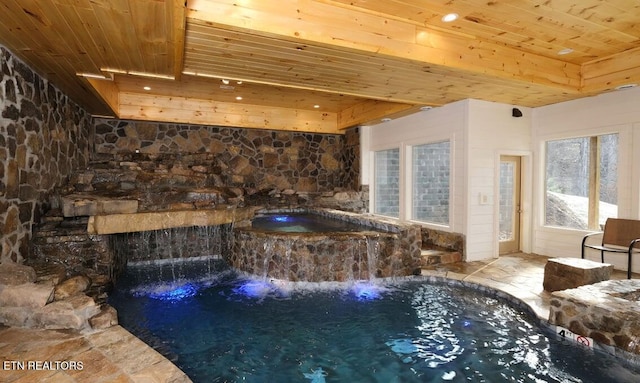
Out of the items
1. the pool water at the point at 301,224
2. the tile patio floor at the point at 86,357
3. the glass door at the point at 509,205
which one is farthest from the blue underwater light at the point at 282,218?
the tile patio floor at the point at 86,357

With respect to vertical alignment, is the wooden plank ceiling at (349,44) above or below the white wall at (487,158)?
above

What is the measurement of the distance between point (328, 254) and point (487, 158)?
320cm

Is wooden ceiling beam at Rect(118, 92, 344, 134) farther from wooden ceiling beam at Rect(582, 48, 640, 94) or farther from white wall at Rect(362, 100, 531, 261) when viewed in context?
wooden ceiling beam at Rect(582, 48, 640, 94)

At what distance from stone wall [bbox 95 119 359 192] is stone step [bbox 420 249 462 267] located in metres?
3.19

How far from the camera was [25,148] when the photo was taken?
11.7 feet

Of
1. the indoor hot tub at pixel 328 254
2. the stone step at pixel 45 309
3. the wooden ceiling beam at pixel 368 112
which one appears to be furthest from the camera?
the wooden ceiling beam at pixel 368 112

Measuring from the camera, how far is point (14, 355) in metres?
2.12

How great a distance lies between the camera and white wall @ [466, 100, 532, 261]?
17.9 feet

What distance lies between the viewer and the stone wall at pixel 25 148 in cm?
318

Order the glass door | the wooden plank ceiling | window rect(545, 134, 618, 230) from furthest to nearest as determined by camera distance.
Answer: the glass door → window rect(545, 134, 618, 230) → the wooden plank ceiling

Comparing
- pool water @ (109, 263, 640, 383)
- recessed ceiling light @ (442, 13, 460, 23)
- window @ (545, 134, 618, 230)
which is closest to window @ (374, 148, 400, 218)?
window @ (545, 134, 618, 230)

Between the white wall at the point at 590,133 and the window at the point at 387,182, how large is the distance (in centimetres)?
262

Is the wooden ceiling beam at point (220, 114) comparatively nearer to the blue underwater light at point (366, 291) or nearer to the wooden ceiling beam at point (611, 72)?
the blue underwater light at point (366, 291)

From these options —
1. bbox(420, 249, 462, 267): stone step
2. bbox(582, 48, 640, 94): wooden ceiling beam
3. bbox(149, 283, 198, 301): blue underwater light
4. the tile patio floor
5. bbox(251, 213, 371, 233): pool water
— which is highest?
bbox(582, 48, 640, 94): wooden ceiling beam
